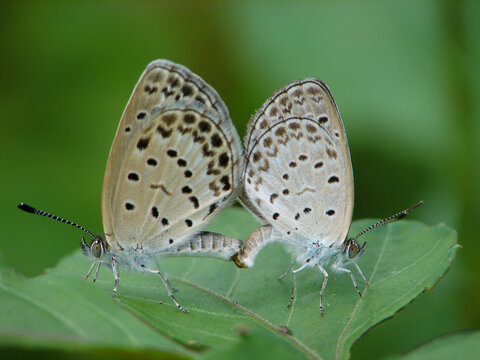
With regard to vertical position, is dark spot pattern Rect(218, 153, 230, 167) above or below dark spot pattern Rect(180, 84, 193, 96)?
below

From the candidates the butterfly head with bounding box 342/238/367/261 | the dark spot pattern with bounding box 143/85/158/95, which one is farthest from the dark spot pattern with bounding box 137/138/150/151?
the butterfly head with bounding box 342/238/367/261

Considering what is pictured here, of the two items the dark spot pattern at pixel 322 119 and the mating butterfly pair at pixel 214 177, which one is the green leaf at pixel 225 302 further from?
the dark spot pattern at pixel 322 119

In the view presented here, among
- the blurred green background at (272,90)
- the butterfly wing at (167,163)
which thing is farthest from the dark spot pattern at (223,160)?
the blurred green background at (272,90)

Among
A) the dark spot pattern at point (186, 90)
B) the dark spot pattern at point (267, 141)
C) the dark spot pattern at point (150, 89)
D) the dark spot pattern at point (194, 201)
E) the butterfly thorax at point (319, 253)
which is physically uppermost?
the dark spot pattern at point (150, 89)

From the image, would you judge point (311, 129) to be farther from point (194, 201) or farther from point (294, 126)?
point (194, 201)

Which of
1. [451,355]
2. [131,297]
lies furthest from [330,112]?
[451,355]

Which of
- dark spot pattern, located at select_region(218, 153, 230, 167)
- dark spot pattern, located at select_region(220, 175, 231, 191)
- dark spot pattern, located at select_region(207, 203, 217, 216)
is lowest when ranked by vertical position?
dark spot pattern, located at select_region(207, 203, 217, 216)

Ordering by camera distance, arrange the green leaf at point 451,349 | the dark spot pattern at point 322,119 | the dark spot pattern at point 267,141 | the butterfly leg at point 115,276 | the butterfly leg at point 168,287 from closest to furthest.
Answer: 1. the green leaf at point 451,349
2. the butterfly leg at point 168,287
3. the butterfly leg at point 115,276
4. the dark spot pattern at point 322,119
5. the dark spot pattern at point 267,141

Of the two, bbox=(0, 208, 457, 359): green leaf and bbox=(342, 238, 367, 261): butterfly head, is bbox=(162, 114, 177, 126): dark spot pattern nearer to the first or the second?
bbox=(0, 208, 457, 359): green leaf
